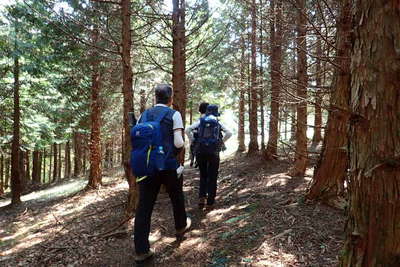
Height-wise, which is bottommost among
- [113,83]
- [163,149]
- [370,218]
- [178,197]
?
[178,197]

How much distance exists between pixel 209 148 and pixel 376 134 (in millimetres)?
4558

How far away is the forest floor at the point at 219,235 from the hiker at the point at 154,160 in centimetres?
56

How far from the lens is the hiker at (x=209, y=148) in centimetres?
631

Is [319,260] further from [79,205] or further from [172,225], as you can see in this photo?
[79,205]

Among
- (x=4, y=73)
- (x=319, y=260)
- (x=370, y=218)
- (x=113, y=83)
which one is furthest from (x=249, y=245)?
(x=4, y=73)

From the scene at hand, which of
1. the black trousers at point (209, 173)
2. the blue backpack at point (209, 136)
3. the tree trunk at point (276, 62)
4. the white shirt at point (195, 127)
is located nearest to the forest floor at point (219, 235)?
the black trousers at point (209, 173)

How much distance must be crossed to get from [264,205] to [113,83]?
847cm

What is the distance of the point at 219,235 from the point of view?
4809mm

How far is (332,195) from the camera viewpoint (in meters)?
5.18

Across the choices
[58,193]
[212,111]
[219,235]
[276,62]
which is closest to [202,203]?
[219,235]

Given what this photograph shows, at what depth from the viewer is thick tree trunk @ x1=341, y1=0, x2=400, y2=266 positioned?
1.78 meters

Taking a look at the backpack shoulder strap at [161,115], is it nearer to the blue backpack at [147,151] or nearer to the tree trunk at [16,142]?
the blue backpack at [147,151]

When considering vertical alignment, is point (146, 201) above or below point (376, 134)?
below

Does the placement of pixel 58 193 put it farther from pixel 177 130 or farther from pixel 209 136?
pixel 177 130
